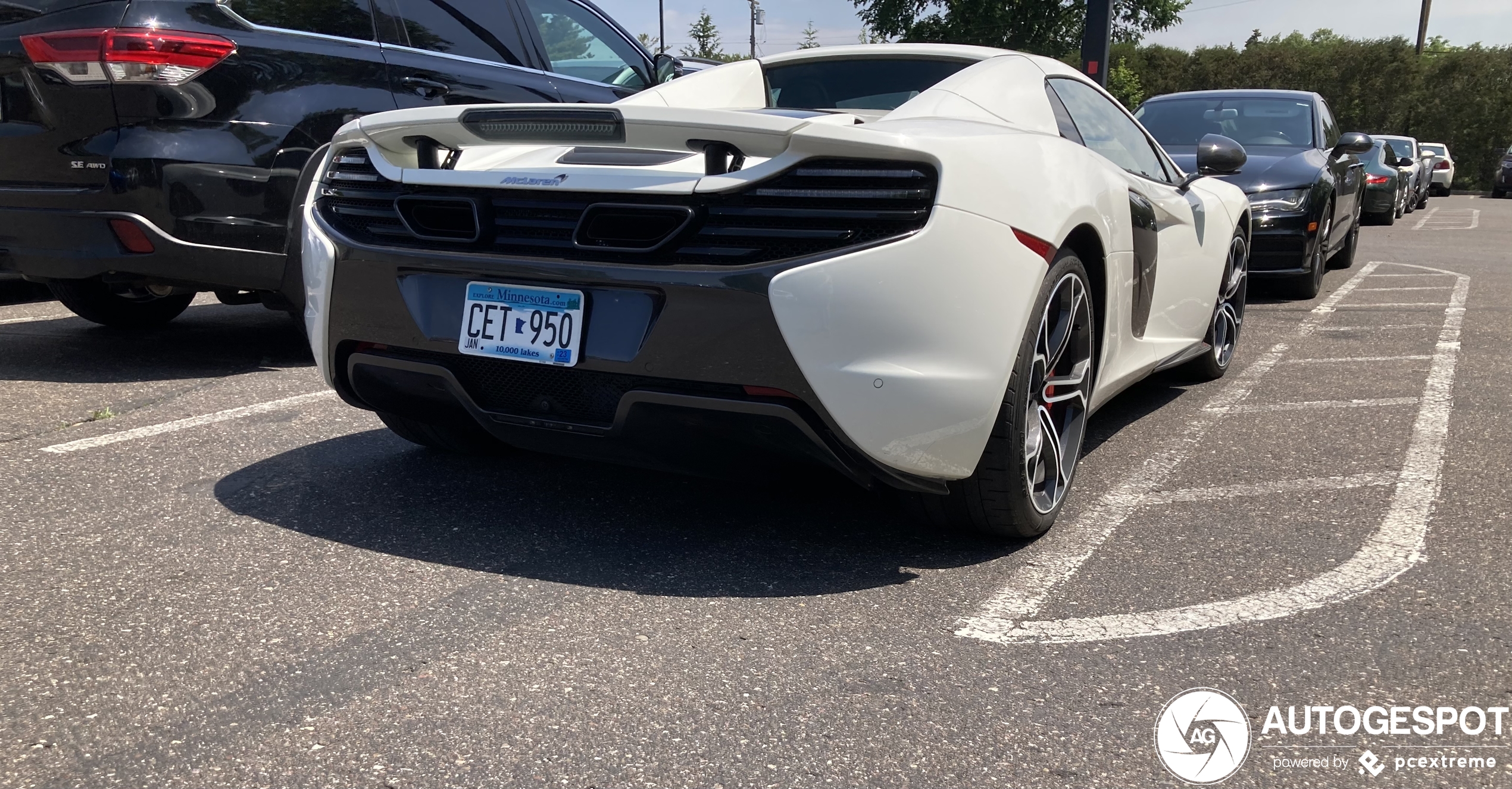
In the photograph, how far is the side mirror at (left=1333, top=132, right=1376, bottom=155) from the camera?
8.38 metres

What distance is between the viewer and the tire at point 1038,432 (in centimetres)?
277

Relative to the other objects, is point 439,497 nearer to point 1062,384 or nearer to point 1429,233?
point 1062,384

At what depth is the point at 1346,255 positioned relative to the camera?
10.3 metres

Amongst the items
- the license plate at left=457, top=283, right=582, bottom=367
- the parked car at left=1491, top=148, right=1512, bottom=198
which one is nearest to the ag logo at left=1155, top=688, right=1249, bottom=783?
the license plate at left=457, top=283, right=582, bottom=367

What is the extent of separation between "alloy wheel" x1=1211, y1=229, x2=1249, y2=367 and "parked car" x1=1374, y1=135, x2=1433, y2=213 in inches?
751

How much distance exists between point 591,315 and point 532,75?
3593mm

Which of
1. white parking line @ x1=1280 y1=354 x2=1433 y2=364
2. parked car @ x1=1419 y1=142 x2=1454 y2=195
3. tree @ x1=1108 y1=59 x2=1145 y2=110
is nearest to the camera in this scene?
white parking line @ x1=1280 y1=354 x2=1433 y2=364

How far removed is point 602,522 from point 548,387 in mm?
521

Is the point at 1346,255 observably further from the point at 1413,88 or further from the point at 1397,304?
the point at 1413,88

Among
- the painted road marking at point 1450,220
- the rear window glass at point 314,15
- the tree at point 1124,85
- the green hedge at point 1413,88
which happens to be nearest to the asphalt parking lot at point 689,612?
the rear window glass at point 314,15

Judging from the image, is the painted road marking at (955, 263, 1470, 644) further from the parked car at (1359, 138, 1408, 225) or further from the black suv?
the parked car at (1359, 138, 1408, 225)

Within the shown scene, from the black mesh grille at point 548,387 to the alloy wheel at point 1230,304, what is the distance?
3.13 metres

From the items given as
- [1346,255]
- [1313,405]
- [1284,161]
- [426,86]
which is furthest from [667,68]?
[1346,255]

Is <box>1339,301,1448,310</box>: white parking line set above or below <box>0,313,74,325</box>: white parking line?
below
